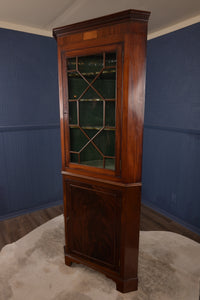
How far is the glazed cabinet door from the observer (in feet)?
5.00

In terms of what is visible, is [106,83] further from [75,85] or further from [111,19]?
[111,19]

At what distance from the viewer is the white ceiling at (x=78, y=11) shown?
1929 mm

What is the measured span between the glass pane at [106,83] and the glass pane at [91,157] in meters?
0.43

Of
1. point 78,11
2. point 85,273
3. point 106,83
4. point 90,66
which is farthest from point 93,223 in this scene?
point 78,11

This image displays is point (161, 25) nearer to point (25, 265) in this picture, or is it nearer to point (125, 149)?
point (125, 149)

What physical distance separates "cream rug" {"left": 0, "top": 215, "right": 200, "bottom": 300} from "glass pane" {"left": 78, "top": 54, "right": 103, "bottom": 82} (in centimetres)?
169

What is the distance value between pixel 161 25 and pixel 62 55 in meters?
1.52

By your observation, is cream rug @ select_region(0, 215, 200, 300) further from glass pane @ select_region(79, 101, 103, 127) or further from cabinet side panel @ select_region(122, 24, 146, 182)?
glass pane @ select_region(79, 101, 103, 127)

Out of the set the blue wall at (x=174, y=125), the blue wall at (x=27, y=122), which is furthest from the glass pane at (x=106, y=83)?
the blue wall at (x=27, y=122)

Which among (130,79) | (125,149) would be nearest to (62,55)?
(130,79)

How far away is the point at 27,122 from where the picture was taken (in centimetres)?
276

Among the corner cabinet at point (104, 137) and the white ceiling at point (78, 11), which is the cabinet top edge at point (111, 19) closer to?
the corner cabinet at point (104, 137)

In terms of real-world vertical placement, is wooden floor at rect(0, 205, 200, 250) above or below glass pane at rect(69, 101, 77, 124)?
below

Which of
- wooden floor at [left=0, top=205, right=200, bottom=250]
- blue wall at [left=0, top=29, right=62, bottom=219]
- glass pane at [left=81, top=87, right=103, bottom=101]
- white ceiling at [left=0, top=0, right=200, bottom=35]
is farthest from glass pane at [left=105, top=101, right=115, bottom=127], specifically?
wooden floor at [left=0, top=205, right=200, bottom=250]
